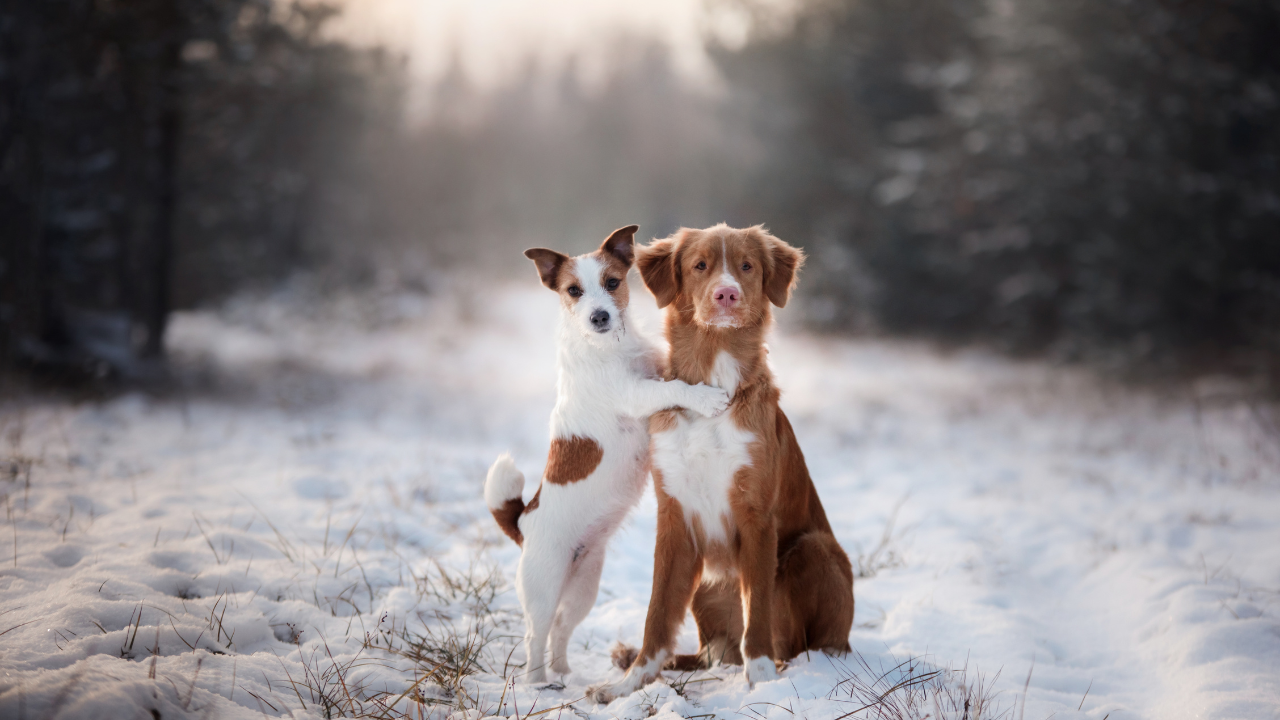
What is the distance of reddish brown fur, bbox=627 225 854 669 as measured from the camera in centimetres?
280

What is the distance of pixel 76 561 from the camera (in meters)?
3.45

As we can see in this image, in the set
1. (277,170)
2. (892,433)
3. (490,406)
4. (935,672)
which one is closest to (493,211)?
(277,170)

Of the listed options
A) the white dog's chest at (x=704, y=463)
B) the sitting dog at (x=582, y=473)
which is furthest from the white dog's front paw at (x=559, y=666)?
the white dog's chest at (x=704, y=463)

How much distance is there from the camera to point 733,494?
9.18 ft

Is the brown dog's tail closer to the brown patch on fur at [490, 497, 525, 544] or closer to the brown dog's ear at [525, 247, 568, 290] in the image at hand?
the brown patch on fur at [490, 497, 525, 544]

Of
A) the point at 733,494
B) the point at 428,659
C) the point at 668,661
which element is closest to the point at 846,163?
the point at 733,494

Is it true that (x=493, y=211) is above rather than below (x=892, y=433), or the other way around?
above

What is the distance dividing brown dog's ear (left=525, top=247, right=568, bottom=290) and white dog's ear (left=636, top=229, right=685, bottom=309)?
54cm

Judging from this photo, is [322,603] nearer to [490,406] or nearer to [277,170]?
[490,406]

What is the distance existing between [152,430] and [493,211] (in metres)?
28.9

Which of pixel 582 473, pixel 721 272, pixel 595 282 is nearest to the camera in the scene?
pixel 721 272

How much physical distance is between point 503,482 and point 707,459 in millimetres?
968

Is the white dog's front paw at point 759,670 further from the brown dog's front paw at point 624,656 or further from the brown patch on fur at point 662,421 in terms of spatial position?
the brown patch on fur at point 662,421

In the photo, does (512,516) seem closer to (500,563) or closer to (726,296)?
(500,563)
